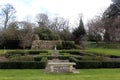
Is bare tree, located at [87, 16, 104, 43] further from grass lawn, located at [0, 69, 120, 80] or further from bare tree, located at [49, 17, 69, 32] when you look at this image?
grass lawn, located at [0, 69, 120, 80]

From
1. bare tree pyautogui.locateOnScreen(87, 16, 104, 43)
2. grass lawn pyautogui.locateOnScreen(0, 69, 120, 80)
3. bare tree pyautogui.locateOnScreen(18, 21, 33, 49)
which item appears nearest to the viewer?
grass lawn pyautogui.locateOnScreen(0, 69, 120, 80)

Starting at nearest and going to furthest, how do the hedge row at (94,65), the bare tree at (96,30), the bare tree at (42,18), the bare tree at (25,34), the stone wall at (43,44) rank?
1. the hedge row at (94,65)
2. the stone wall at (43,44)
3. the bare tree at (25,34)
4. the bare tree at (96,30)
5. the bare tree at (42,18)

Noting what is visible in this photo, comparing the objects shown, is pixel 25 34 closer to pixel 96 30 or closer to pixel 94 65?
pixel 96 30

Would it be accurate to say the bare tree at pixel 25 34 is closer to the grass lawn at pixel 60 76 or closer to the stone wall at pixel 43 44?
the stone wall at pixel 43 44

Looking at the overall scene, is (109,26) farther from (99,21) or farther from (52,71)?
(52,71)

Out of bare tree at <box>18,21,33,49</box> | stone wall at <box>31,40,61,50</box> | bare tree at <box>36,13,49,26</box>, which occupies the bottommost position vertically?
stone wall at <box>31,40,61,50</box>

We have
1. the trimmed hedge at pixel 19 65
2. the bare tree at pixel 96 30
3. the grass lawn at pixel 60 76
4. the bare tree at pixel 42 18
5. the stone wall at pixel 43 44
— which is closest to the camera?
the grass lawn at pixel 60 76

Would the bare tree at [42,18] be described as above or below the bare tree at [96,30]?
above

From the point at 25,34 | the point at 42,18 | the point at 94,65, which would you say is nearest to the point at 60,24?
the point at 42,18

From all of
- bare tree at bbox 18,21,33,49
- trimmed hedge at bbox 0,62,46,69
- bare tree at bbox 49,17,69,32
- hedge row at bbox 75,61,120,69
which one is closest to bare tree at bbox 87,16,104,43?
bare tree at bbox 49,17,69,32

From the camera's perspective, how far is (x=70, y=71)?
14.1 meters

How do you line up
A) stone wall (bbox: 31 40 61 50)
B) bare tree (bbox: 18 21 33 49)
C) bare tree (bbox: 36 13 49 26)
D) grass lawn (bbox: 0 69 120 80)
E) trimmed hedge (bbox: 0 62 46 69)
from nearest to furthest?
grass lawn (bbox: 0 69 120 80)
trimmed hedge (bbox: 0 62 46 69)
stone wall (bbox: 31 40 61 50)
bare tree (bbox: 18 21 33 49)
bare tree (bbox: 36 13 49 26)

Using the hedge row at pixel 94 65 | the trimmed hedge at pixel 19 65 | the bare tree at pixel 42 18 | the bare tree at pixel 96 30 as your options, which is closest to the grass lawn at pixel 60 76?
the trimmed hedge at pixel 19 65

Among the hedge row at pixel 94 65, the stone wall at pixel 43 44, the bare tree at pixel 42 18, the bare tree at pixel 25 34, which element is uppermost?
the bare tree at pixel 42 18
